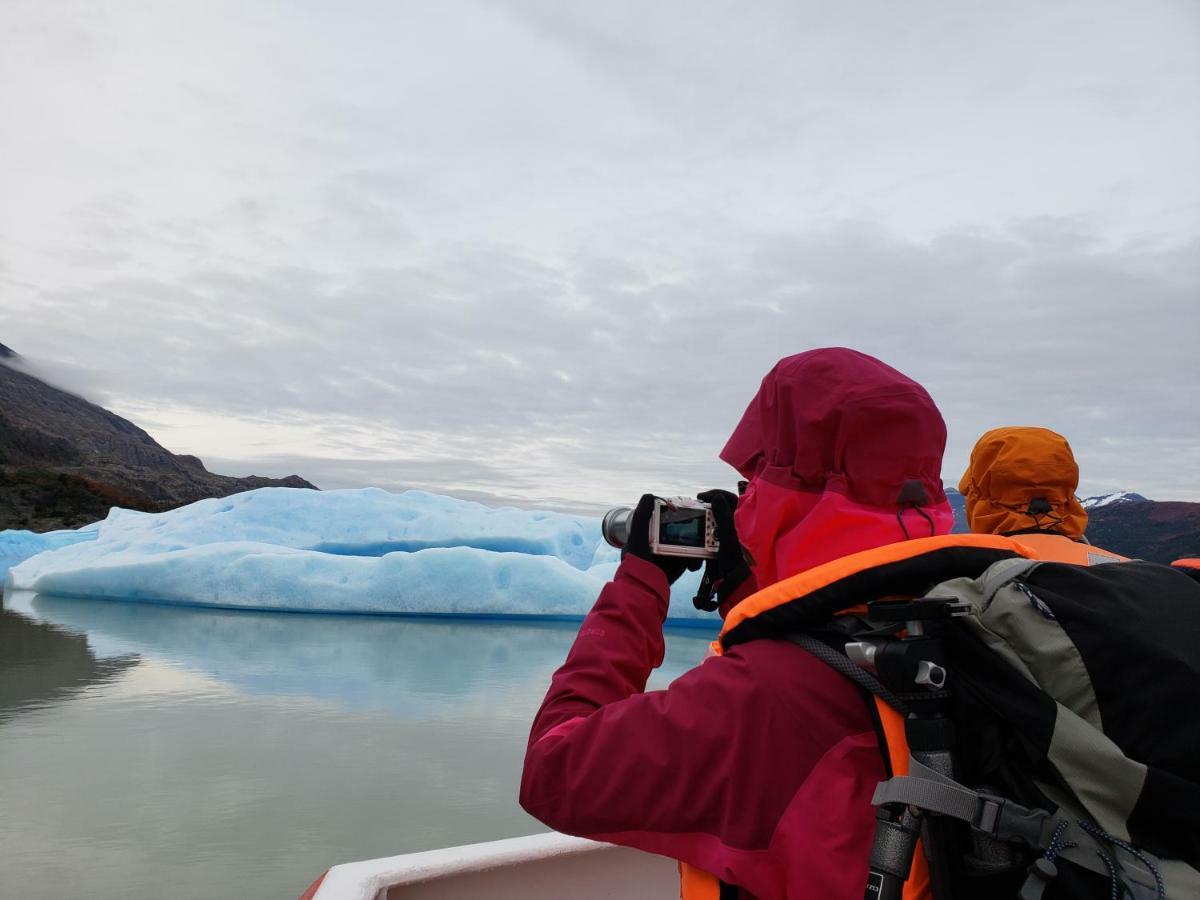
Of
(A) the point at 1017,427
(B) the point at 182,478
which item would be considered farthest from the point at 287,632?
(B) the point at 182,478

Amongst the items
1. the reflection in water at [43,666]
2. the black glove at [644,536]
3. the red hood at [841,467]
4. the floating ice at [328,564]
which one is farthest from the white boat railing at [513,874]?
the floating ice at [328,564]

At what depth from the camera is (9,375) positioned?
5681 cm

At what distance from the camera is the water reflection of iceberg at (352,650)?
6996mm

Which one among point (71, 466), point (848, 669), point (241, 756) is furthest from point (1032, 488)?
point (71, 466)

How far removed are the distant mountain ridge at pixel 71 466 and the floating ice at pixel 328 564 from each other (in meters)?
12.2

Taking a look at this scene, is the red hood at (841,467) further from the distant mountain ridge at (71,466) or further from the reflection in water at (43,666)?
the distant mountain ridge at (71,466)

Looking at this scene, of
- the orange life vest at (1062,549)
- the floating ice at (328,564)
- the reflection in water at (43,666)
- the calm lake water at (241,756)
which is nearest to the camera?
the orange life vest at (1062,549)

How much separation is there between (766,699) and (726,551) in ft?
0.83

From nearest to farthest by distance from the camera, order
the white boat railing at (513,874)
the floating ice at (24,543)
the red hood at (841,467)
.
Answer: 1. the red hood at (841,467)
2. the white boat railing at (513,874)
3. the floating ice at (24,543)

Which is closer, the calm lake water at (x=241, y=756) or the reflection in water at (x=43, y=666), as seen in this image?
the calm lake water at (x=241, y=756)

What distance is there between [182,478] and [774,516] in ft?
128

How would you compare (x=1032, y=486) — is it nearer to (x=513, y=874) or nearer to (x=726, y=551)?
(x=726, y=551)

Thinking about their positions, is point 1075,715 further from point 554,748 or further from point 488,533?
point 488,533

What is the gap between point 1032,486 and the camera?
200cm
